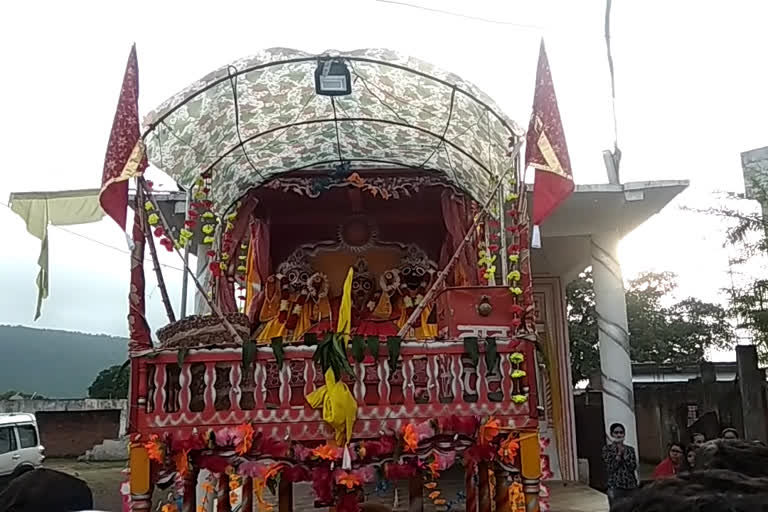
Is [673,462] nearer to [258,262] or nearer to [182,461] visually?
[182,461]

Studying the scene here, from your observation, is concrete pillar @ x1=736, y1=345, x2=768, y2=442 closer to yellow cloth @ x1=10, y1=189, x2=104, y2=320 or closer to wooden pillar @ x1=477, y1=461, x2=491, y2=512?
wooden pillar @ x1=477, y1=461, x2=491, y2=512

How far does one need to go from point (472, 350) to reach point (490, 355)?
0.36 feet

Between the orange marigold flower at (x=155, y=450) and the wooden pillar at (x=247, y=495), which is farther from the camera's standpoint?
the wooden pillar at (x=247, y=495)

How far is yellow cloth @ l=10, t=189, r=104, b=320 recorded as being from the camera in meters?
6.51

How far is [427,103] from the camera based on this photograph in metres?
5.39

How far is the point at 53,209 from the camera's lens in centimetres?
663

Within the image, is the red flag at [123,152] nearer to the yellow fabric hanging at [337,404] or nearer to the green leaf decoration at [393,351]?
the yellow fabric hanging at [337,404]

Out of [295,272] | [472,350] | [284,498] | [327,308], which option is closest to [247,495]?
[284,498]

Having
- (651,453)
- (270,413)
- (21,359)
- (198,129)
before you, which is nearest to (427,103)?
(198,129)

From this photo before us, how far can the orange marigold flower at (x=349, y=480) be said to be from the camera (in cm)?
392

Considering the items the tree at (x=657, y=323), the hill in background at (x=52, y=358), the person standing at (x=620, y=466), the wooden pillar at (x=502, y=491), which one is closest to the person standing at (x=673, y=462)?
the person standing at (x=620, y=466)

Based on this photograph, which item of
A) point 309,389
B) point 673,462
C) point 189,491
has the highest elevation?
point 309,389

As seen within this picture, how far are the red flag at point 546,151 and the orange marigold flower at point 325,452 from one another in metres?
1.79

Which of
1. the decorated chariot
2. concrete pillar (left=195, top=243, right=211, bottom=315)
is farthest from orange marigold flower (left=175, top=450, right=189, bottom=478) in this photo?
concrete pillar (left=195, top=243, right=211, bottom=315)
